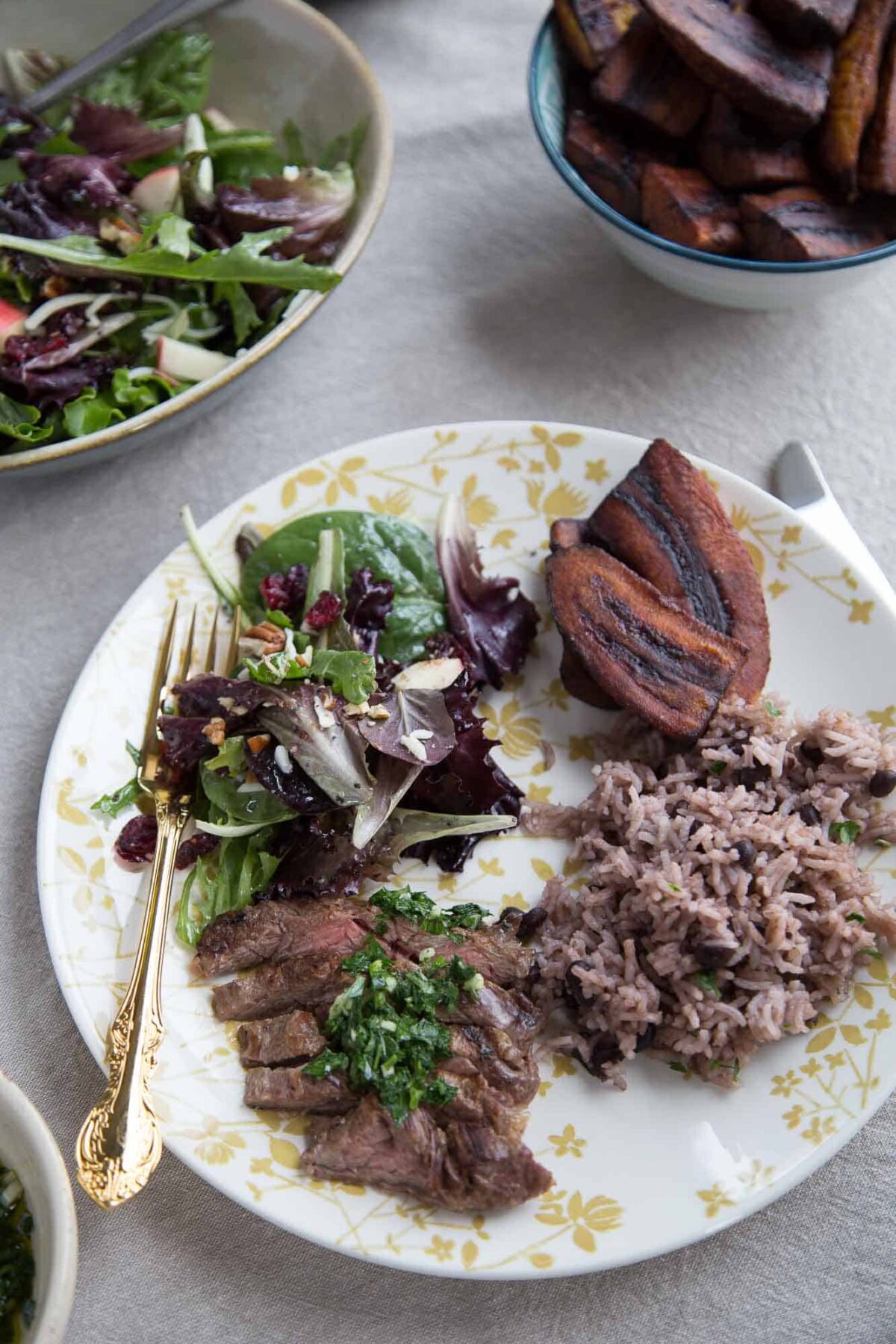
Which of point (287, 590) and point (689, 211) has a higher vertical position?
point (689, 211)

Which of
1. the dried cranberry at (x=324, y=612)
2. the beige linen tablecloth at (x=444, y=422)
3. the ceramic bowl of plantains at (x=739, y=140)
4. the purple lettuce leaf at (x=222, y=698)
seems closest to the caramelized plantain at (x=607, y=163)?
the ceramic bowl of plantains at (x=739, y=140)

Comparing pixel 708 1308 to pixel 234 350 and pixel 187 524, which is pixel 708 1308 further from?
pixel 234 350

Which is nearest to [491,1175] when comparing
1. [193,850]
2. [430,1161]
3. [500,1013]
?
[430,1161]

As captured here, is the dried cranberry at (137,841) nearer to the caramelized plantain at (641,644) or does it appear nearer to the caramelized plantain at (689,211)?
the caramelized plantain at (641,644)

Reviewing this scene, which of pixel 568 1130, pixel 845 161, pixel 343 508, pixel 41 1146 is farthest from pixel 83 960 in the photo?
pixel 845 161

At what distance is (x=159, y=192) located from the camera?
4.46 meters

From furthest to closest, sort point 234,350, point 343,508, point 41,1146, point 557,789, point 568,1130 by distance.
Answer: point 234,350 < point 343,508 < point 557,789 < point 568,1130 < point 41,1146

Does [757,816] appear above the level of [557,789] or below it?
above

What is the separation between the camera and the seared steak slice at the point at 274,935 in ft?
10.8

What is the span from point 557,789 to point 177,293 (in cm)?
233

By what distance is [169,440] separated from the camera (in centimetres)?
452

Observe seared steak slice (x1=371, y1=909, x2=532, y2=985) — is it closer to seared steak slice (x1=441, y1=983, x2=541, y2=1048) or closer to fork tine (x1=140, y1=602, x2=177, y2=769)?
seared steak slice (x1=441, y1=983, x2=541, y2=1048)

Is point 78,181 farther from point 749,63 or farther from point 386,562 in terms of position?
point 749,63

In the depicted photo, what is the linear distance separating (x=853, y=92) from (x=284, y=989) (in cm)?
345
